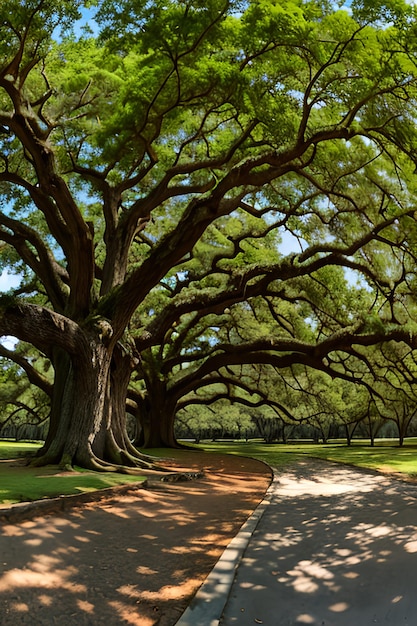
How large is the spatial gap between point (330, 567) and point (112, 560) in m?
2.02

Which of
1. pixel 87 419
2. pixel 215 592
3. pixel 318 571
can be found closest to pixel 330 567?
pixel 318 571

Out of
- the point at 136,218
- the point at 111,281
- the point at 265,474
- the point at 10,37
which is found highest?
the point at 10,37

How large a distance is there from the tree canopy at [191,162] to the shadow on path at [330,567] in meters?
6.51

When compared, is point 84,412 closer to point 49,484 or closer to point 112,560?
point 49,484

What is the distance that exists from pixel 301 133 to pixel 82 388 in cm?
785

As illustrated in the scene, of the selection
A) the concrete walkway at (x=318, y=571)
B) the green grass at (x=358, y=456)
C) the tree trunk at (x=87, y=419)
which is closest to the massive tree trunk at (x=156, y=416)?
the green grass at (x=358, y=456)

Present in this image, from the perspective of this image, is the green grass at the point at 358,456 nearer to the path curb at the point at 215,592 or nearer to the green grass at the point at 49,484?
the green grass at the point at 49,484

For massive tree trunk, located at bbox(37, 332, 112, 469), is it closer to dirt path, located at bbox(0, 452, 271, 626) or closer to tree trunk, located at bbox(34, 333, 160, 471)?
tree trunk, located at bbox(34, 333, 160, 471)

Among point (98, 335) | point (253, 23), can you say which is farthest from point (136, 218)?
point (253, 23)

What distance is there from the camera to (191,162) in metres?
14.0

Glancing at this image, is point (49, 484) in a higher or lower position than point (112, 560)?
higher

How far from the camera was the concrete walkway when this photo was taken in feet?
11.0

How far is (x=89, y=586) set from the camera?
403 centimetres

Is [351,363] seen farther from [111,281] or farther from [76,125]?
[76,125]
